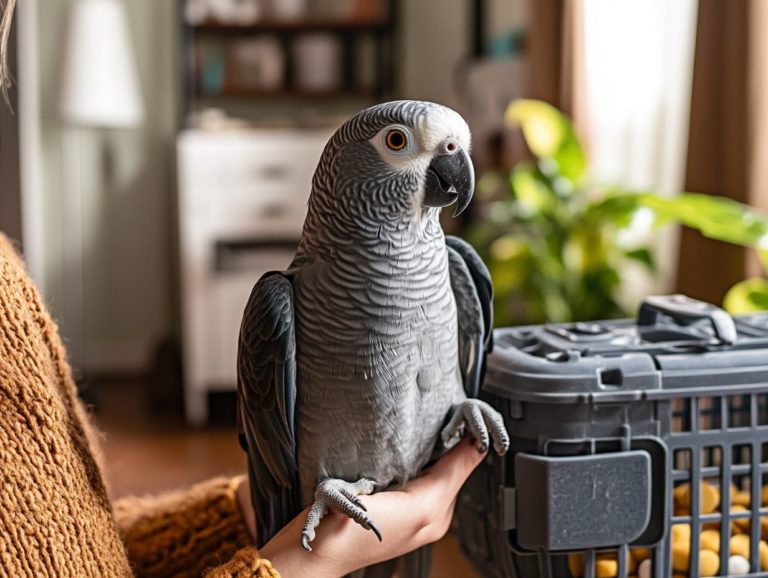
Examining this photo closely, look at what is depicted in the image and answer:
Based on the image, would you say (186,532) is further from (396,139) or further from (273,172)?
(273,172)

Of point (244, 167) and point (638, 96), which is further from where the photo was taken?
point (244, 167)

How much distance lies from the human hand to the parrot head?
24cm

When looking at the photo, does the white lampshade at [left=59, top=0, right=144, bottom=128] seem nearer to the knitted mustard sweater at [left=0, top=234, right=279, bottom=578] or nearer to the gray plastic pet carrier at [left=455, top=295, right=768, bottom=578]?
the knitted mustard sweater at [left=0, top=234, right=279, bottom=578]

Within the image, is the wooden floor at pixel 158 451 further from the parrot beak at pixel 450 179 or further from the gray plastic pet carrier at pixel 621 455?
the parrot beak at pixel 450 179

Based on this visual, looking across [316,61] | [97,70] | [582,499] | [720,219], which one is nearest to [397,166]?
[582,499]

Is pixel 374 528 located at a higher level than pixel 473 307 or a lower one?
lower

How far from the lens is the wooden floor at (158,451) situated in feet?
8.16

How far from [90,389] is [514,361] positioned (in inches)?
104

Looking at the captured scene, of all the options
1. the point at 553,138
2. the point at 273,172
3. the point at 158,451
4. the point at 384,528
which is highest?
the point at 553,138

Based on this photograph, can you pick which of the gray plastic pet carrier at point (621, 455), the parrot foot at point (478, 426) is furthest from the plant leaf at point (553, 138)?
the parrot foot at point (478, 426)

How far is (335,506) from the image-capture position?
79 centimetres

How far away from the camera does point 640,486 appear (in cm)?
84

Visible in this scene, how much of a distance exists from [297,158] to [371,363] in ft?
7.81

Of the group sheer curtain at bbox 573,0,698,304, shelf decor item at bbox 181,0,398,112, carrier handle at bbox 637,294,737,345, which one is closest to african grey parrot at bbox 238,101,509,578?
carrier handle at bbox 637,294,737,345
